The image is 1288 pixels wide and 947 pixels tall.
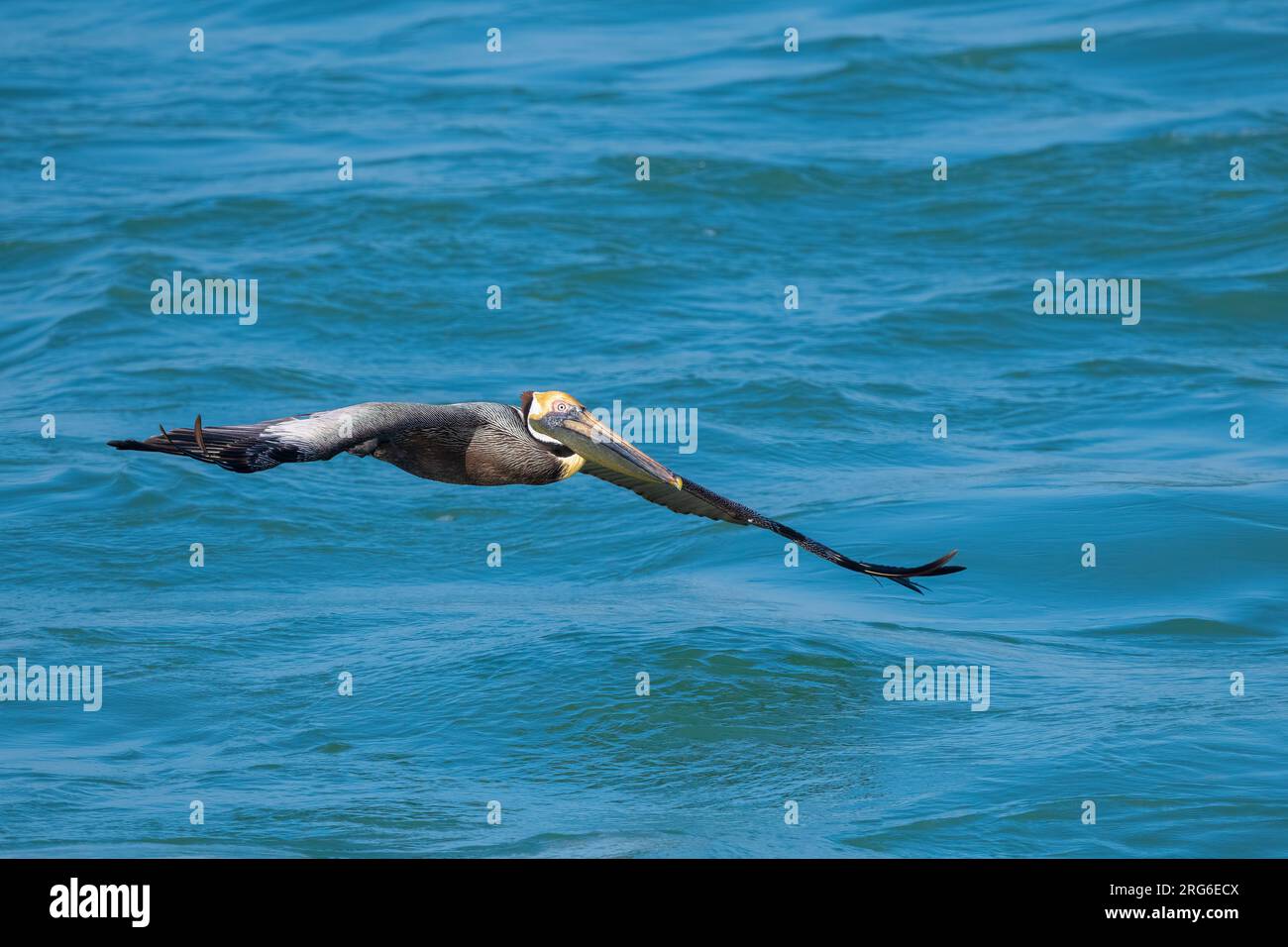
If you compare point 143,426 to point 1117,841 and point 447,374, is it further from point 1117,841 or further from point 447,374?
point 1117,841

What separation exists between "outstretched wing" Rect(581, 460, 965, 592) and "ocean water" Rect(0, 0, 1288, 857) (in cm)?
512

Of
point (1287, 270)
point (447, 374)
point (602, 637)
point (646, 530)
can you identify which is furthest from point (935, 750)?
point (1287, 270)

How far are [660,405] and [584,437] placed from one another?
60.3 feet

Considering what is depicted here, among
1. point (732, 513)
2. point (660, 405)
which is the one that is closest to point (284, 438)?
point (732, 513)

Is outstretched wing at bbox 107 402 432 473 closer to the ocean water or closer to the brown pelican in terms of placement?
the brown pelican

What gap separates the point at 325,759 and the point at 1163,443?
14659 millimetres

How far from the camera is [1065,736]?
20.5m

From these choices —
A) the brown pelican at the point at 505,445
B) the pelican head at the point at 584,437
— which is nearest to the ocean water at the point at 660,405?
the brown pelican at the point at 505,445

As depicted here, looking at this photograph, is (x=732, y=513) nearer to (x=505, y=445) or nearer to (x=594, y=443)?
(x=594, y=443)

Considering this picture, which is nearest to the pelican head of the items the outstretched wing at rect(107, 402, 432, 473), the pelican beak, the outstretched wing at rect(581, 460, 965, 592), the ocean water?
the pelican beak

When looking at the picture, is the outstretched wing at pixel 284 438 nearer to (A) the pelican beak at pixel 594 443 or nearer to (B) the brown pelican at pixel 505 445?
(B) the brown pelican at pixel 505 445

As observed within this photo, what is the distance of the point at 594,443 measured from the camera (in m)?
12.1

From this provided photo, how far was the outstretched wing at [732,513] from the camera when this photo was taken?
12.5 metres

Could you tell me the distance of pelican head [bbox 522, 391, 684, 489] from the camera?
39.2 feet
